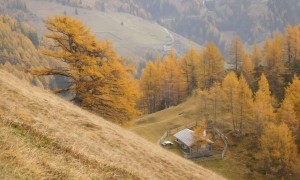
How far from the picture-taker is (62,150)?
1240cm

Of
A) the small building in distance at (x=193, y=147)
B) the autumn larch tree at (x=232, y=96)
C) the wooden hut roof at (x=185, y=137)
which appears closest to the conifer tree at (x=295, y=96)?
the autumn larch tree at (x=232, y=96)

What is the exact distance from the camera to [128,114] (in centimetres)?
4169

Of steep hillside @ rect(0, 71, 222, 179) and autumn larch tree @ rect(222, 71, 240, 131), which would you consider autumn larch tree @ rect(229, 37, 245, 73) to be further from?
steep hillside @ rect(0, 71, 222, 179)

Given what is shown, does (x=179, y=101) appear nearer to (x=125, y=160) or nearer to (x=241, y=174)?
(x=241, y=174)

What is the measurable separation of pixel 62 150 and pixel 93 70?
87.9 feet

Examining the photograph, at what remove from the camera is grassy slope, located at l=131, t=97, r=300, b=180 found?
65.3 m

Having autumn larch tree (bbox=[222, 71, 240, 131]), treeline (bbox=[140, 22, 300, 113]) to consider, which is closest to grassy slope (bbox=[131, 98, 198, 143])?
treeline (bbox=[140, 22, 300, 113])

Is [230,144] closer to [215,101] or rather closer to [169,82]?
[215,101]

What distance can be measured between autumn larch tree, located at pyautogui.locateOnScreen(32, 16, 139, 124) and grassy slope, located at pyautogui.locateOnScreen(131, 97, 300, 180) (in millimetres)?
30601

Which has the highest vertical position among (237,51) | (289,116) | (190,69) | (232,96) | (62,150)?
(62,150)

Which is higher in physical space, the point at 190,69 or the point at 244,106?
the point at 190,69

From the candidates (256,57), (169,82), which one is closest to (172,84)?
(169,82)

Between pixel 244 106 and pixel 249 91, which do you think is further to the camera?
pixel 249 91

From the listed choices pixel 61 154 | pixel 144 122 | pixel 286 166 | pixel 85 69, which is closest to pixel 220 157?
pixel 286 166
